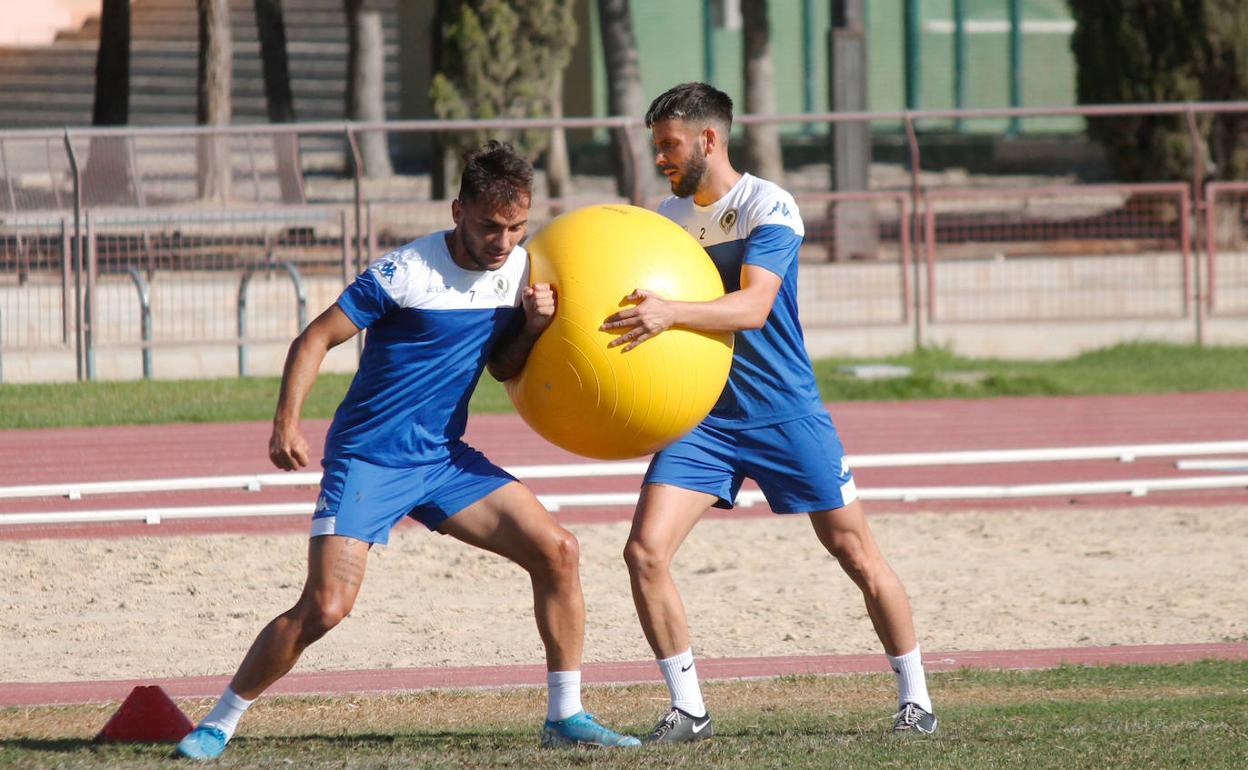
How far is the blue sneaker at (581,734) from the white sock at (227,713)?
0.98 meters

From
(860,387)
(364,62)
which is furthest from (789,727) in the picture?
(364,62)

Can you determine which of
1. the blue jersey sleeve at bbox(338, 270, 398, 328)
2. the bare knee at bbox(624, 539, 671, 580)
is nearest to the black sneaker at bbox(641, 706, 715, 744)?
the bare knee at bbox(624, 539, 671, 580)

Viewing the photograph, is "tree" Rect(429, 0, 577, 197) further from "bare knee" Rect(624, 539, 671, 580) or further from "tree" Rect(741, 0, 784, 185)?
"bare knee" Rect(624, 539, 671, 580)

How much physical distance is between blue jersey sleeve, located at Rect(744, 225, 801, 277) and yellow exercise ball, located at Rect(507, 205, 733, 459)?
0.15 m

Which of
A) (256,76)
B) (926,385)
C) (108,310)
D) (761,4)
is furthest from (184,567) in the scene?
(256,76)

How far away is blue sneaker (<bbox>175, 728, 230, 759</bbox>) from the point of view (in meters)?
5.39

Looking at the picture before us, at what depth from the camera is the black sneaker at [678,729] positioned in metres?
5.62

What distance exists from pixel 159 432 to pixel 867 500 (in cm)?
580

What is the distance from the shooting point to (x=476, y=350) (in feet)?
17.9

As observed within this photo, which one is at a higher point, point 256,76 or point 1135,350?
point 256,76

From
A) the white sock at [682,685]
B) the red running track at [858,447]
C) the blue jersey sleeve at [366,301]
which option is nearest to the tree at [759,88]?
the red running track at [858,447]

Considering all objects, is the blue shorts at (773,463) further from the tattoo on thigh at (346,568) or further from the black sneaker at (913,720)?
the tattoo on thigh at (346,568)

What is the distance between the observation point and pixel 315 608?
17.6ft

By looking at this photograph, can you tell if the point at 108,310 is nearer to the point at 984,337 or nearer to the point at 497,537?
the point at 984,337
